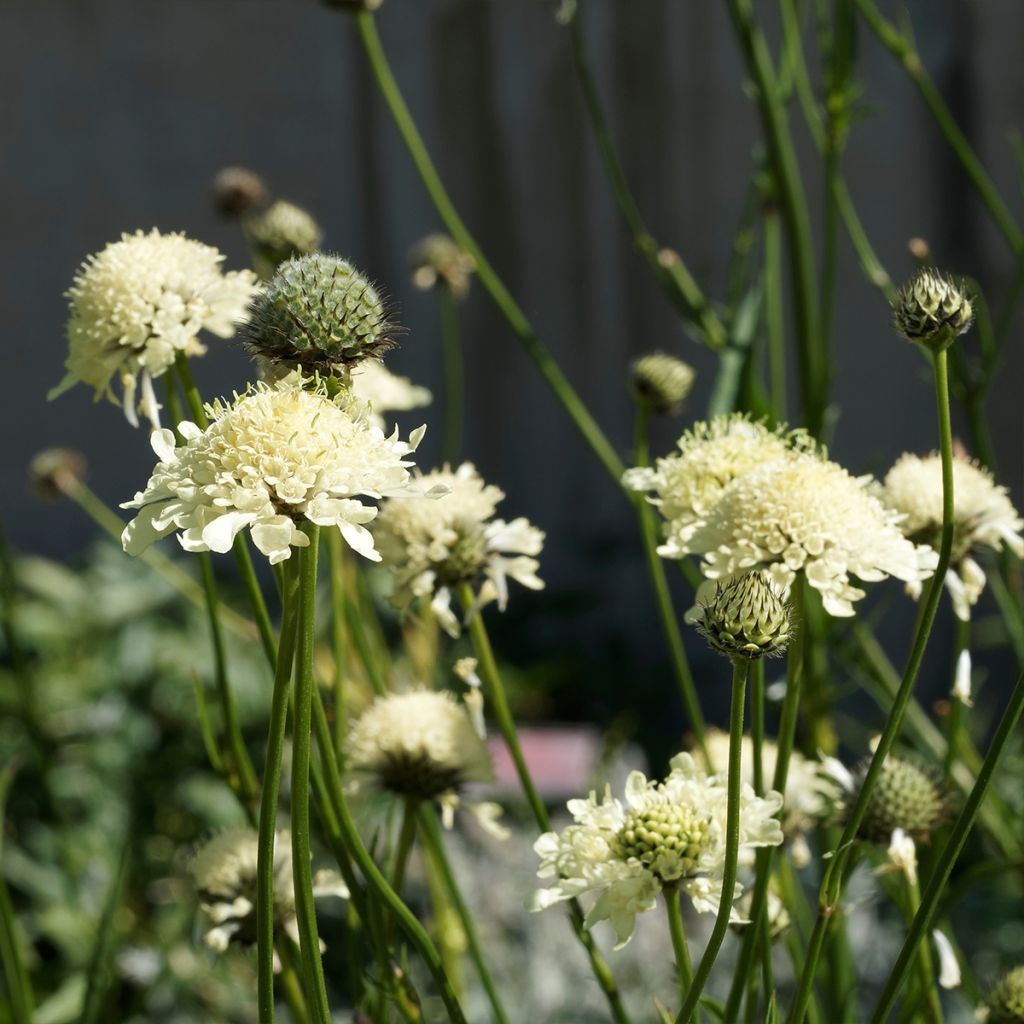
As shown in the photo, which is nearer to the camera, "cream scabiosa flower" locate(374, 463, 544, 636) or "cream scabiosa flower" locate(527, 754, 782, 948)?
"cream scabiosa flower" locate(527, 754, 782, 948)

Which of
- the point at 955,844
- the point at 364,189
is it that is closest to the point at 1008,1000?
the point at 955,844

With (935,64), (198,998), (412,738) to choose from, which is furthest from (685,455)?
(935,64)

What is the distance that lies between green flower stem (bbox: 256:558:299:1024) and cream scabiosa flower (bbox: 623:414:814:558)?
30 centimetres

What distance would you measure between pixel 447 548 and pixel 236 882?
0.27 metres

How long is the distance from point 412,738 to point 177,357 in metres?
0.30

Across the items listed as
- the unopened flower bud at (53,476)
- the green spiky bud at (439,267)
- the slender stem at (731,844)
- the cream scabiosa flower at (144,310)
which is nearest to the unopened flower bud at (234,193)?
the green spiky bud at (439,267)

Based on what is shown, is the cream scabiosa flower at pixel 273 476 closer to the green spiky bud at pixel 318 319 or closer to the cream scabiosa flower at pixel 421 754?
the green spiky bud at pixel 318 319

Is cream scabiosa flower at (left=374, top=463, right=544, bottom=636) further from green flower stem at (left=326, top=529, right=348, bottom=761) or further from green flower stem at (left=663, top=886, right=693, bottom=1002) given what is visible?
green flower stem at (left=663, top=886, right=693, bottom=1002)

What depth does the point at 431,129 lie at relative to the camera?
13.2 feet

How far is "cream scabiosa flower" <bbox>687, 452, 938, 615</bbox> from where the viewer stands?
788mm

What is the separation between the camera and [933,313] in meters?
0.74

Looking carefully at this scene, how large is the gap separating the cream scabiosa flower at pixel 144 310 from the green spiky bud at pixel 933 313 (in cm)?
41

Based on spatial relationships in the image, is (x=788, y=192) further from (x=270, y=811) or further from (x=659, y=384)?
(x=270, y=811)

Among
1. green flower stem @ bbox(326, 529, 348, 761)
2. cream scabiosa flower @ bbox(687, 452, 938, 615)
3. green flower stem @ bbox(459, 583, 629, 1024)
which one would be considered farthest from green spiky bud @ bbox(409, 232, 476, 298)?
cream scabiosa flower @ bbox(687, 452, 938, 615)
